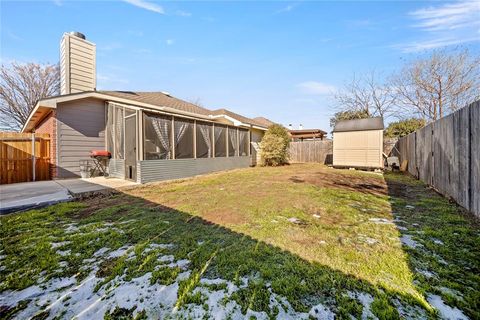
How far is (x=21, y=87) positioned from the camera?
16328 mm

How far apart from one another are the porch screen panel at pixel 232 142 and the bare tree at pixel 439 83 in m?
14.4

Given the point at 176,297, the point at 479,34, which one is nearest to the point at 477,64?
the point at 479,34

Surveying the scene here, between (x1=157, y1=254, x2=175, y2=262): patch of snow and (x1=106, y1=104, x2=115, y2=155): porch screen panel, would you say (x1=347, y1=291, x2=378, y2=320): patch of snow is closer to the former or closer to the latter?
(x1=157, y1=254, x2=175, y2=262): patch of snow

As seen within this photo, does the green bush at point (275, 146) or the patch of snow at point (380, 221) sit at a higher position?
the green bush at point (275, 146)

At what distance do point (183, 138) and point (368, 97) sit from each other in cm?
1808

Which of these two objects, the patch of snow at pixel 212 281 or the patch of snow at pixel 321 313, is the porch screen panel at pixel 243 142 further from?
the patch of snow at pixel 321 313

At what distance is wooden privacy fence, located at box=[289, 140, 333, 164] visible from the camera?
50.4 ft

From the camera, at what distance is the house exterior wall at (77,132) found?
25.3 ft

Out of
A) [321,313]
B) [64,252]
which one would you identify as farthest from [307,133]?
[64,252]

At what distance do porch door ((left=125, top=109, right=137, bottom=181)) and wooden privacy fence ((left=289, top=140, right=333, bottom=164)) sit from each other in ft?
40.9

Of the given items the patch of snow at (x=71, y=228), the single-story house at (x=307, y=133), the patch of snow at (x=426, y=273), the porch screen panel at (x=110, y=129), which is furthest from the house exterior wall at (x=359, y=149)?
the single-story house at (x=307, y=133)

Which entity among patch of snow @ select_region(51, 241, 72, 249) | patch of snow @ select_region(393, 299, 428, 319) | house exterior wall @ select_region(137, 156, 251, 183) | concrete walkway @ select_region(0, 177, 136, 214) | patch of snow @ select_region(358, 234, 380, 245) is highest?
house exterior wall @ select_region(137, 156, 251, 183)

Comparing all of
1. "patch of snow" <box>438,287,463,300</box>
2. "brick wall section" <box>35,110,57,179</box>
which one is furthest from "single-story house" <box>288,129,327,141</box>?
"patch of snow" <box>438,287,463,300</box>

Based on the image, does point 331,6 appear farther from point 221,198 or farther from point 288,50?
point 221,198
